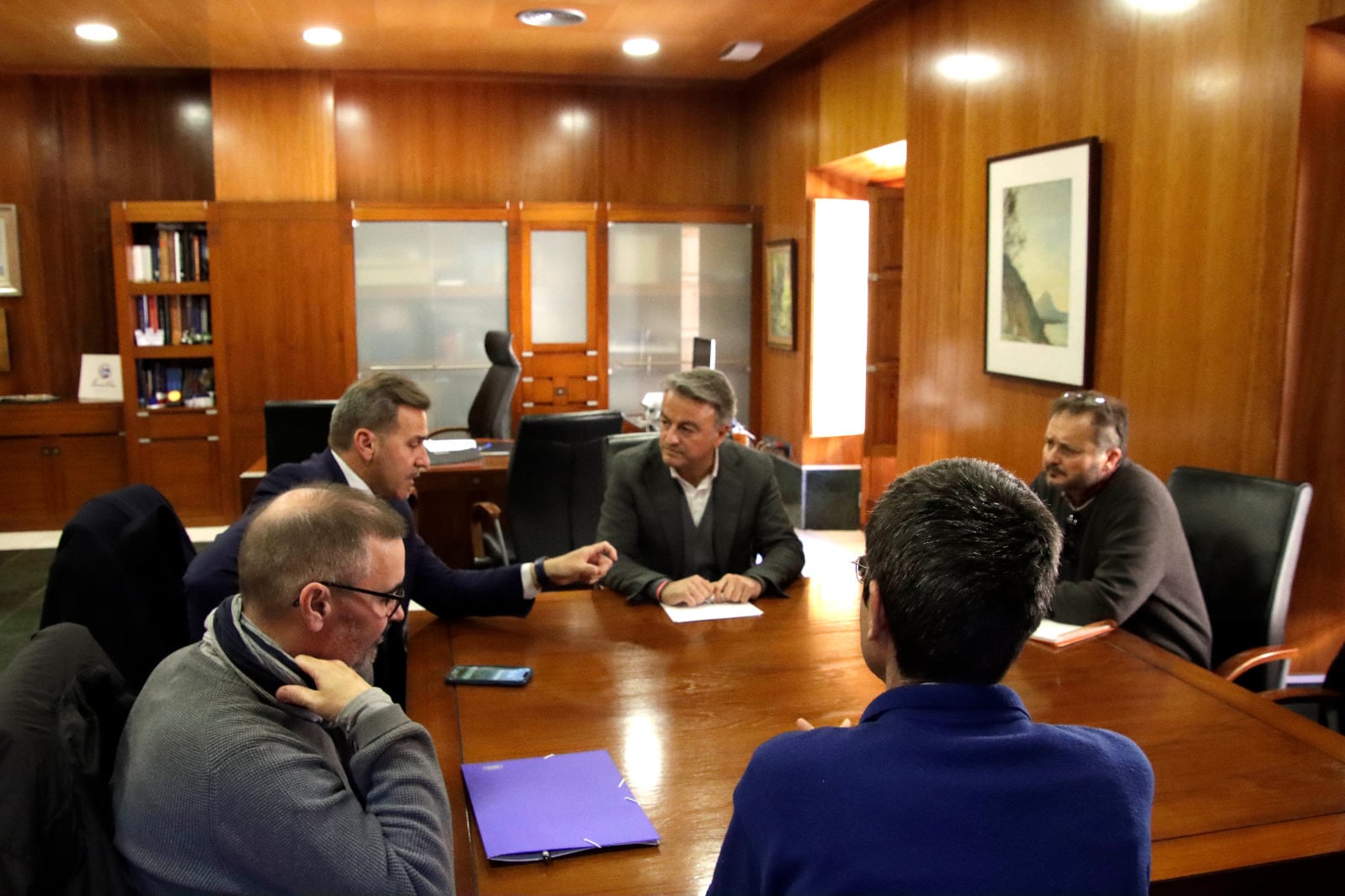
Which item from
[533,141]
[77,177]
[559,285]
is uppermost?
[533,141]

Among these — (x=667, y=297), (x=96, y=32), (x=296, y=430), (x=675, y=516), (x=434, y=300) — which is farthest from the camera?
(x=667, y=297)

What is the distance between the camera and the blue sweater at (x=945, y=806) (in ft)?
3.50

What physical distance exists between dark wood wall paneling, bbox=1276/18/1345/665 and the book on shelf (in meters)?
1.02

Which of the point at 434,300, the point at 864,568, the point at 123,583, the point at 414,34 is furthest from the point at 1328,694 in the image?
the point at 434,300

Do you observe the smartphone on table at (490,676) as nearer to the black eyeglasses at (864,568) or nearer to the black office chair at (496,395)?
the black eyeglasses at (864,568)

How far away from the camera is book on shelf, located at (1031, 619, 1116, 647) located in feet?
8.05

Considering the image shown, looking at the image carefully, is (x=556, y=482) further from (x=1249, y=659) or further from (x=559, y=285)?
(x=559, y=285)

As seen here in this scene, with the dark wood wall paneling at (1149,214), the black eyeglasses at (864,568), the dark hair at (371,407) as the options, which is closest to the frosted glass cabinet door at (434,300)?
the dark wood wall paneling at (1149,214)

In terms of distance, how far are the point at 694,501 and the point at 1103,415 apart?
1150 millimetres

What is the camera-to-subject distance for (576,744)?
Result: 1.92 meters

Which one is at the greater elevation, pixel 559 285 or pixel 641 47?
pixel 641 47

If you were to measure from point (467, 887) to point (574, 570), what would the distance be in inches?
46.9

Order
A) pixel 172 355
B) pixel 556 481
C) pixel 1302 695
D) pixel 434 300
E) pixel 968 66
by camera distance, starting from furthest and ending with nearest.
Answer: pixel 434 300 < pixel 172 355 < pixel 968 66 < pixel 556 481 < pixel 1302 695

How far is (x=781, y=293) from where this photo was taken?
740 cm
